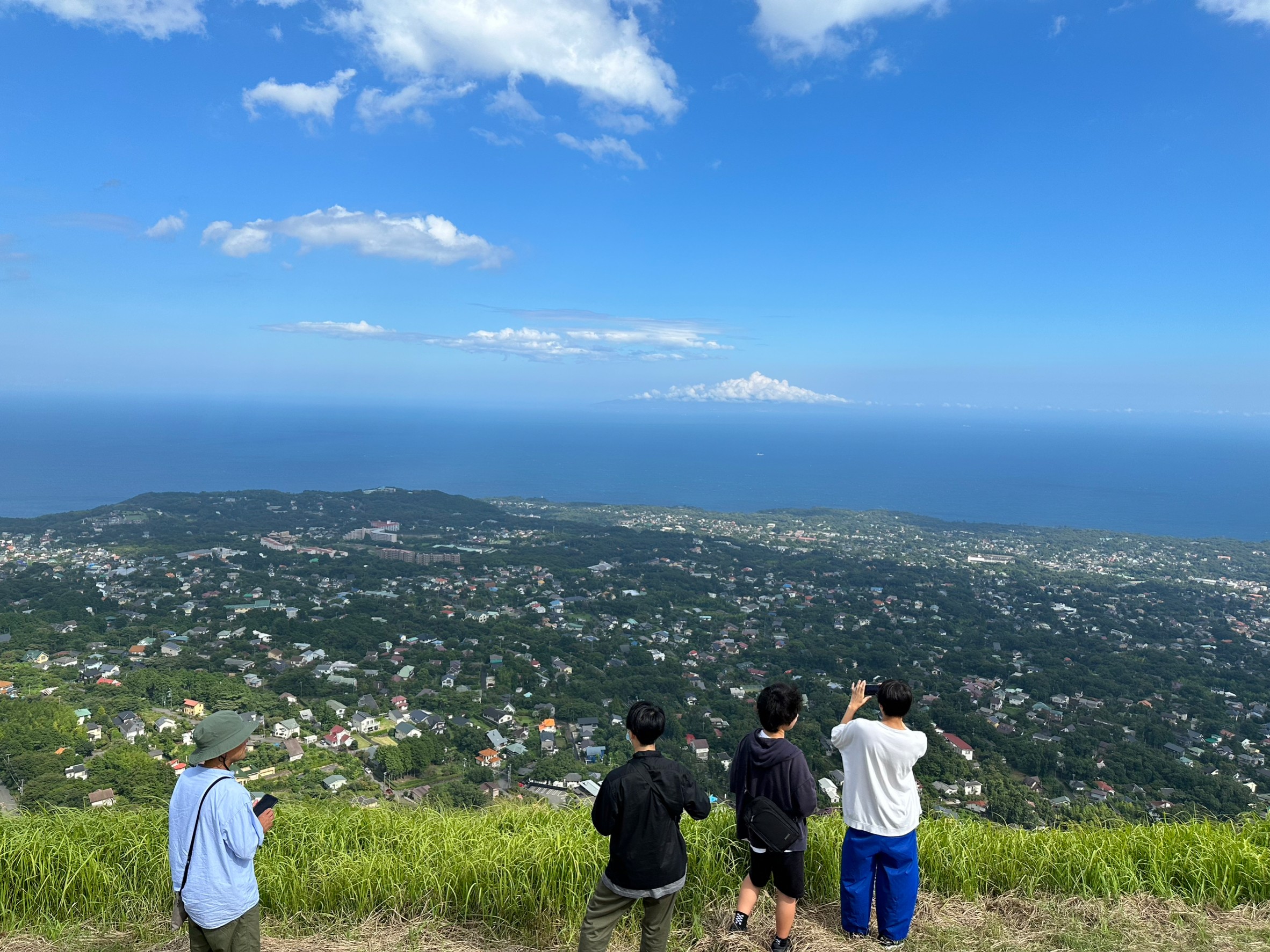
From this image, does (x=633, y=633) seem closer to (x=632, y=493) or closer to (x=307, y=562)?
(x=307, y=562)

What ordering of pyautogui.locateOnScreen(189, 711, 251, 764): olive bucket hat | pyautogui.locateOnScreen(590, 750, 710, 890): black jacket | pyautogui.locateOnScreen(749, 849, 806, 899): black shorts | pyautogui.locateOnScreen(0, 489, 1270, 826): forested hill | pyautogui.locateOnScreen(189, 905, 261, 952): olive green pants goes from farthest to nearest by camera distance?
pyautogui.locateOnScreen(0, 489, 1270, 826): forested hill → pyautogui.locateOnScreen(749, 849, 806, 899): black shorts → pyautogui.locateOnScreen(590, 750, 710, 890): black jacket → pyautogui.locateOnScreen(189, 905, 261, 952): olive green pants → pyautogui.locateOnScreen(189, 711, 251, 764): olive bucket hat

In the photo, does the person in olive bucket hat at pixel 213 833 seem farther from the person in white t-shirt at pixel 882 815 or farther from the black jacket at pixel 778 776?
the person in white t-shirt at pixel 882 815

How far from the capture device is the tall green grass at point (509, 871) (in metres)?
2.60

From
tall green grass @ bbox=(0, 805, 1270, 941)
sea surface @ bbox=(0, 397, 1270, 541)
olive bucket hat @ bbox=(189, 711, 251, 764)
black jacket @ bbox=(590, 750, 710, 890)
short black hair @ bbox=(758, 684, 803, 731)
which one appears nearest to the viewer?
olive bucket hat @ bbox=(189, 711, 251, 764)

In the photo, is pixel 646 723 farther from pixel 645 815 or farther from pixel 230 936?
pixel 230 936

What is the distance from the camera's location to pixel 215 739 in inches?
69.4

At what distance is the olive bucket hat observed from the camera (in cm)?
175

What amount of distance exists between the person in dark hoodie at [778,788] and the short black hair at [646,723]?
37 centimetres

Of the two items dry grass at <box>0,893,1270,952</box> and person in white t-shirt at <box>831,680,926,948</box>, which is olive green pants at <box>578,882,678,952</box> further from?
person in white t-shirt at <box>831,680,926,948</box>

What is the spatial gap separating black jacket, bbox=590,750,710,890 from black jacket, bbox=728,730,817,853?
0.33m

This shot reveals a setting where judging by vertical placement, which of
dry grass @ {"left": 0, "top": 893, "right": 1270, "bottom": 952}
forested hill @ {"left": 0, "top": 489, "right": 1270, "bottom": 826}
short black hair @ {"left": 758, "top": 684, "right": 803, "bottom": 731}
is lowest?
forested hill @ {"left": 0, "top": 489, "right": 1270, "bottom": 826}

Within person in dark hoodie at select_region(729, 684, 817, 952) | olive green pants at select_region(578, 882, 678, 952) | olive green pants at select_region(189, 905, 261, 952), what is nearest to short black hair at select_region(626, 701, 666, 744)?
person in dark hoodie at select_region(729, 684, 817, 952)

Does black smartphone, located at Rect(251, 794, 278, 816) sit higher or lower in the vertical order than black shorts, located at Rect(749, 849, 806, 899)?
higher

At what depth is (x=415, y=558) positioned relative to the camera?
2892 centimetres
